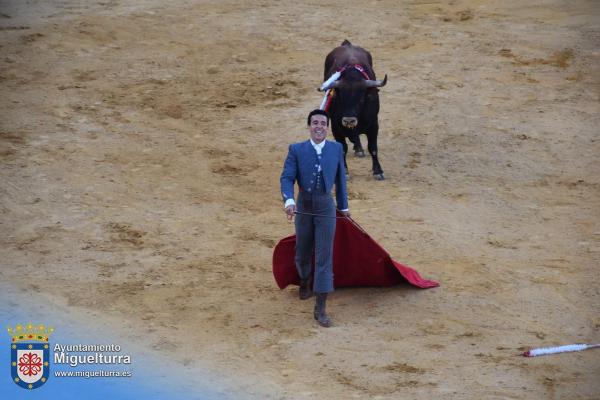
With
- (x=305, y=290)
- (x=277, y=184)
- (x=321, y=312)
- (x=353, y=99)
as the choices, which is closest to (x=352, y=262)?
(x=305, y=290)

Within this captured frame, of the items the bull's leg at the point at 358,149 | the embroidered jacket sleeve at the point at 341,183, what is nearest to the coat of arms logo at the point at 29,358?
the embroidered jacket sleeve at the point at 341,183

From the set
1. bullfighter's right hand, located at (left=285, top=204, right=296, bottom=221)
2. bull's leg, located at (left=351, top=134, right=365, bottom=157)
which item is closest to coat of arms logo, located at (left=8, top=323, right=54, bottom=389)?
bullfighter's right hand, located at (left=285, top=204, right=296, bottom=221)

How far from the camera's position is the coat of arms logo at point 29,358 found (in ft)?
21.5

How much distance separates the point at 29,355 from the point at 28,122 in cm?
510

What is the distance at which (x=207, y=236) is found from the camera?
9070 mm

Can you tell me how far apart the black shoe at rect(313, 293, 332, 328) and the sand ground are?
0.07m

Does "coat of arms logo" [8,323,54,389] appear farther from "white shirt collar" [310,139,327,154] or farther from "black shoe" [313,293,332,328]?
"white shirt collar" [310,139,327,154]

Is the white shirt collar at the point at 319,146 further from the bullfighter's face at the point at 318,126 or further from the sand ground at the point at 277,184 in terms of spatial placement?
the sand ground at the point at 277,184

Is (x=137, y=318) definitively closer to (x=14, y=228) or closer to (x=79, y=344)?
(x=79, y=344)

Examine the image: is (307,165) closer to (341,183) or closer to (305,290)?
(341,183)

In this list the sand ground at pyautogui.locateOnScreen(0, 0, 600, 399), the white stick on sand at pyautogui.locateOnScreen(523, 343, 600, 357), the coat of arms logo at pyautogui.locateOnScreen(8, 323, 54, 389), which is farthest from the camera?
the sand ground at pyautogui.locateOnScreen(0, 0, 600, 399)

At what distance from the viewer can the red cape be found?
7.79m

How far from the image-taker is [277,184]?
1033 centimetres

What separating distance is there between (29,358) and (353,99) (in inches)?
189
